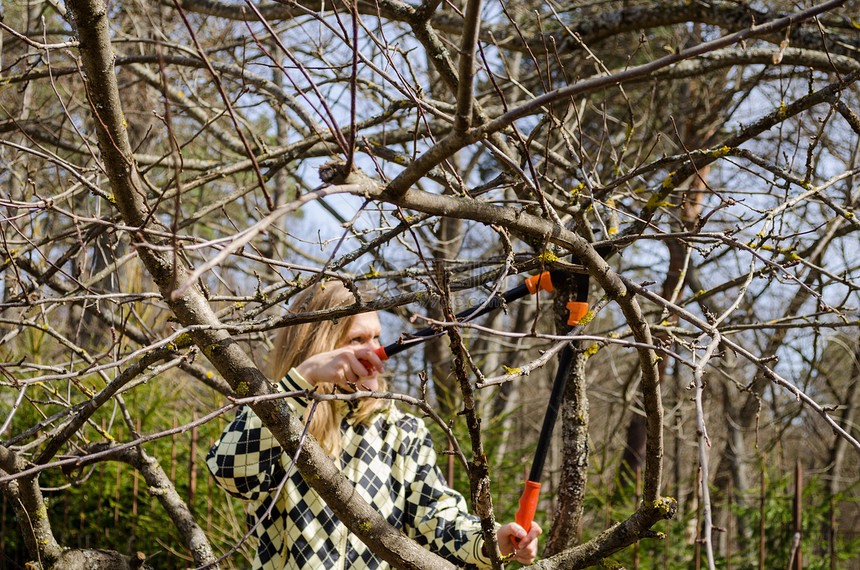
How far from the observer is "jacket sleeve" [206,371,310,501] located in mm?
1942

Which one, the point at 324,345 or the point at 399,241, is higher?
the point at 399,241

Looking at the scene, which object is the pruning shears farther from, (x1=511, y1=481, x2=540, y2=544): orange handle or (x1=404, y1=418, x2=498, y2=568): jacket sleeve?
(x1=404, y1=418, x2=498, y2=568): jacket sleeve

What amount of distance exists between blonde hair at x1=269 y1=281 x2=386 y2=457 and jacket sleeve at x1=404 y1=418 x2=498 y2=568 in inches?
9.1

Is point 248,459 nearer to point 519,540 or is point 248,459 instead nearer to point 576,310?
point 519,540

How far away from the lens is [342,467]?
2.20 meters

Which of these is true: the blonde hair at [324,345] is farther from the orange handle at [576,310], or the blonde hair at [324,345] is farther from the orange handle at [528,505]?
the orange handle at [576,310]

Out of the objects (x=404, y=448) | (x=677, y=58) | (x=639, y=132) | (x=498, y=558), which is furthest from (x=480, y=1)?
(x=639, y=132)

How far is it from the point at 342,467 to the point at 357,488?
0.09 meters

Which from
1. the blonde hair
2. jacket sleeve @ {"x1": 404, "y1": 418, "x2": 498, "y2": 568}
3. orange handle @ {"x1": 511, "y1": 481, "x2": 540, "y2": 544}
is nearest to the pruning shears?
orange handle @ {"x1": 511, "y1": 481, "x2": 540, "y2": 544}

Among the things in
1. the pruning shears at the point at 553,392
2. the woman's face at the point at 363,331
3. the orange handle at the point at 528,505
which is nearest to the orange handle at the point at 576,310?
the pruning shears at the point at 553,392

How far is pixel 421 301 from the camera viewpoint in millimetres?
1691

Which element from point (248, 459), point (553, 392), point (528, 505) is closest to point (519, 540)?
point (528, 505)

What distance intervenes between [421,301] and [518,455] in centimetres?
280

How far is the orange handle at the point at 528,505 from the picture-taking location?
1694 millimetres
